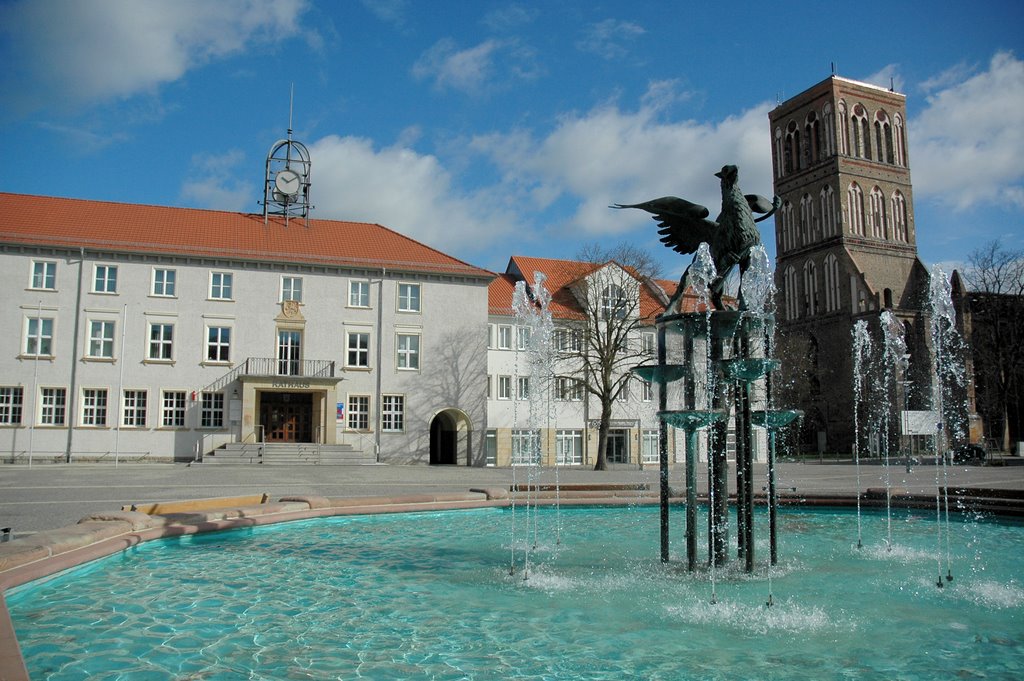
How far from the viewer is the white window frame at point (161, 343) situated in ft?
133

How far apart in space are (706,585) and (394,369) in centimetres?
3596

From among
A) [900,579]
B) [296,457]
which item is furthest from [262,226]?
[900,579]

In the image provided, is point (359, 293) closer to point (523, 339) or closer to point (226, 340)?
point (226, 340)

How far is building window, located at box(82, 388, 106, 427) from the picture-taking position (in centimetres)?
3922

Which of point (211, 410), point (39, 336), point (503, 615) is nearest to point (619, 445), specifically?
point (211, 410)

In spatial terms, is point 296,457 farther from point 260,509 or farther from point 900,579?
point 900,579

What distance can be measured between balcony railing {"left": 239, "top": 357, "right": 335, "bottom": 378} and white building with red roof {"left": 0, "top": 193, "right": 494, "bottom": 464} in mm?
87

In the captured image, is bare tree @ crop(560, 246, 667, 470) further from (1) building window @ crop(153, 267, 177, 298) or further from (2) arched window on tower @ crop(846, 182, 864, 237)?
(2) arched window on tower @ crop(846, 182, 864, 237)

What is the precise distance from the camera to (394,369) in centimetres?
4378

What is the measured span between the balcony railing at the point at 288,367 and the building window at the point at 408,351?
12.5ft

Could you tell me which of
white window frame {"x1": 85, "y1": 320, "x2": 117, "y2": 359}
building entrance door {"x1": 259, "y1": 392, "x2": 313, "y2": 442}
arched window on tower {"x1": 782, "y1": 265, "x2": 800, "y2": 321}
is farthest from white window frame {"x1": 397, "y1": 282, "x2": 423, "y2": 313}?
arched window on tower {"x1": 782, "y1": 265, "x2": 800, "y2": 321}

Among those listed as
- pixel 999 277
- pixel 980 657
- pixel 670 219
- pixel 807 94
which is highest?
pixel 807 94

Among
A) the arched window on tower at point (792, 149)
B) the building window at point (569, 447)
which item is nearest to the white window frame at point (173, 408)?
the building window at point (569, 447)

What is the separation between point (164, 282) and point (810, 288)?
5353cm
